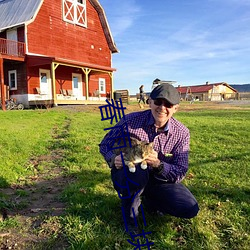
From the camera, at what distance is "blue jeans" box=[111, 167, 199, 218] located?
2.72 m

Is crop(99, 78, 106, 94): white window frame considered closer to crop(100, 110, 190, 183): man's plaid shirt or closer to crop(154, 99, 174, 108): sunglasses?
crop(100, 110, 190, 183): man's plaid shirt

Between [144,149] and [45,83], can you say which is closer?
[144,149]

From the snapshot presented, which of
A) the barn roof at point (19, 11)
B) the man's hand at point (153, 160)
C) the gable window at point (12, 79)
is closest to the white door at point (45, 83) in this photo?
the gable window at point (12, 79)

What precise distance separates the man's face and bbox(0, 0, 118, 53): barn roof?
1785 cm

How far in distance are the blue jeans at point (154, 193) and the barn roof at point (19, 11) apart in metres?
18.0

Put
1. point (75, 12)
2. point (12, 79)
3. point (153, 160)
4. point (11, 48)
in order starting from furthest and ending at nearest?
point (75, 12) → point (12, 79) → point (11, 48) → point (153, 160)

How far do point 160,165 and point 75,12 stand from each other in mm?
21297

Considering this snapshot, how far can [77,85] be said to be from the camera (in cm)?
2247

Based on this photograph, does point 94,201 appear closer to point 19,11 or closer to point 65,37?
point 65,37

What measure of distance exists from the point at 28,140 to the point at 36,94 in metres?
13.0

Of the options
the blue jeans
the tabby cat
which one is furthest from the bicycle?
the tabby cat

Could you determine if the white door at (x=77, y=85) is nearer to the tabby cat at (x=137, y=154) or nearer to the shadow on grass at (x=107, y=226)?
the shadow on grass at (x=107, y=226)

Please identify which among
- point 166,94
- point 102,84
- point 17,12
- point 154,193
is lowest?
point 154,193

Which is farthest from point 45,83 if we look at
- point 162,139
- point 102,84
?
→ point 162,139
